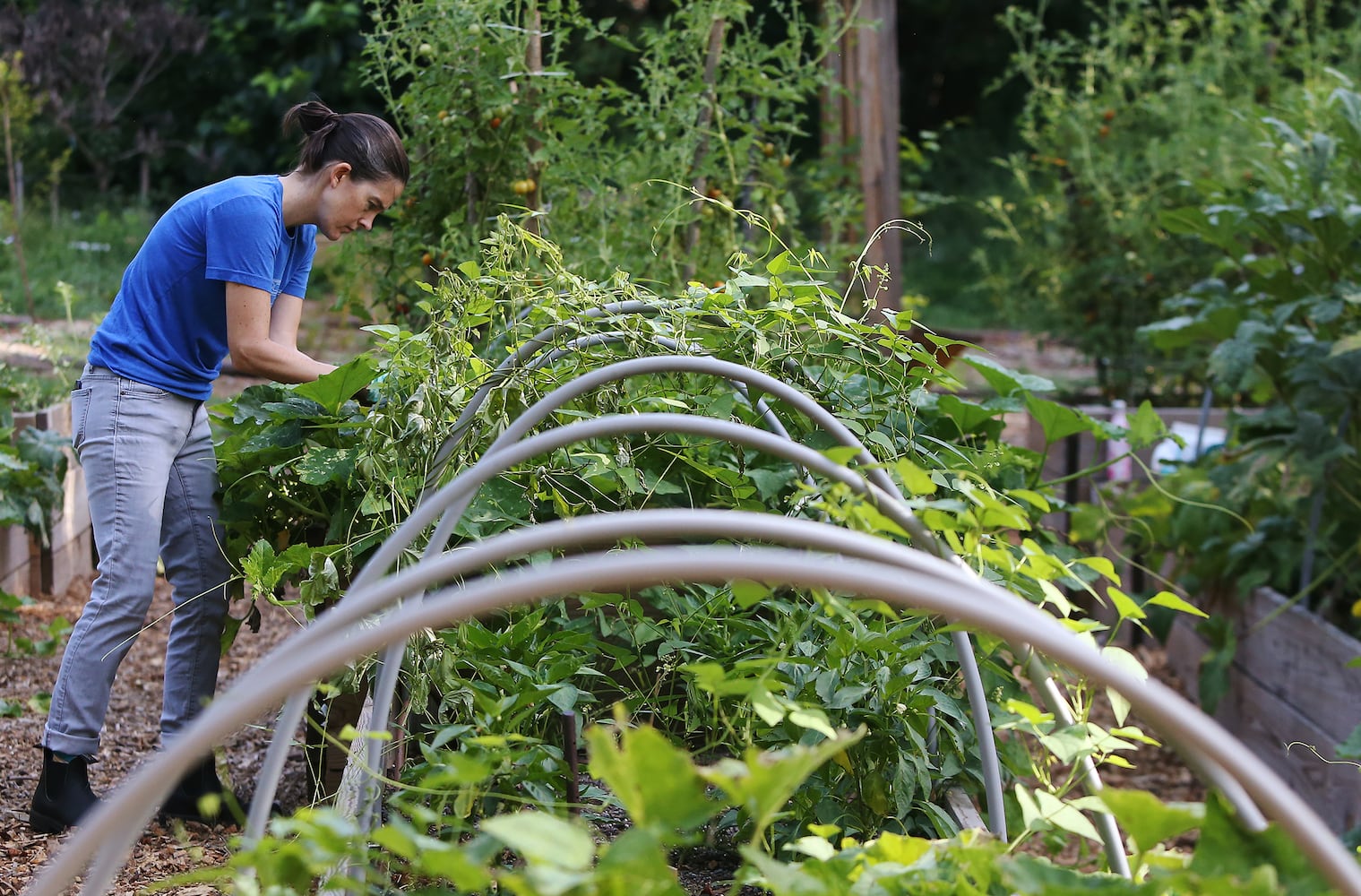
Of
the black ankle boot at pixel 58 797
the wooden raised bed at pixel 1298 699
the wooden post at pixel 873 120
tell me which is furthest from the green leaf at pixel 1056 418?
the black ankle boot at pixel 58 797

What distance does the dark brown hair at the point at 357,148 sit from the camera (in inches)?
87.5

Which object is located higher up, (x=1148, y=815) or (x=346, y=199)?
(x=346, y=199)

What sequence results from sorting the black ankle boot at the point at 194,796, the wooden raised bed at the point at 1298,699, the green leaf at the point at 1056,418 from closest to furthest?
the black ankle boot at the point at 194,796 < the green leaf at the point at 1056,418 < the wooden raised bed at the point at 1298,699

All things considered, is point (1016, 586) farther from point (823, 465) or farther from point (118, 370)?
point (118, 370)

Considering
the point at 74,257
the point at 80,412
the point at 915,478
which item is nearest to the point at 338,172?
the point at 80,412

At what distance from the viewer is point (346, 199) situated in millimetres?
2230

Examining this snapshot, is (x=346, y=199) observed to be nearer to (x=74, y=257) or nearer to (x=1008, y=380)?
(x=1008, y=380)

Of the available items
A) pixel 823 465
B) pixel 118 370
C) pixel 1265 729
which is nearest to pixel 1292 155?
pixel 1265 729

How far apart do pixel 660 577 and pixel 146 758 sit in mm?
2176

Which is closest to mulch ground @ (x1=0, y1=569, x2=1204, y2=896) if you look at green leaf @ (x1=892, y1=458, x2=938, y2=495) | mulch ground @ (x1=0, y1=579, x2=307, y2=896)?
mulch ground @ (x1=0, y1=579, x2=307, y2=896)

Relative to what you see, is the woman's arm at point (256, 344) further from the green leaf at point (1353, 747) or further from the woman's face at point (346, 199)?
the green leaf at point (1353, 747)

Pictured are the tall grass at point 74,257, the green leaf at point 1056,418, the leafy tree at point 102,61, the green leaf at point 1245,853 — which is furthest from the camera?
the leafy tree at point 102,61

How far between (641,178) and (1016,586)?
6.27ft

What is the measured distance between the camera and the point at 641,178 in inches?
124
